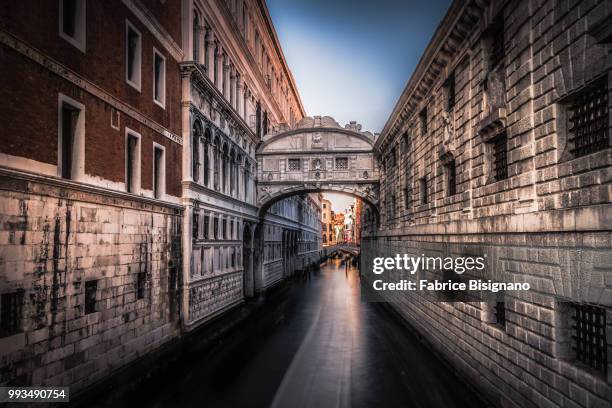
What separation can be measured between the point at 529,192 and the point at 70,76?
10.6m

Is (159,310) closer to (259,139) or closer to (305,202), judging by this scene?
(259,139)

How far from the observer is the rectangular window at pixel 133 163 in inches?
546

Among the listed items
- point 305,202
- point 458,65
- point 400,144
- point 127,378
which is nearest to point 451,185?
point 458,65

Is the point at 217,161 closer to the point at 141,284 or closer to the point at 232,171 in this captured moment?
the point at 232,171

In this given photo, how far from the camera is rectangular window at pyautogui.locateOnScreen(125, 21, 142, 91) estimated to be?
548 inches

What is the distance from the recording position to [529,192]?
9008 millimetres

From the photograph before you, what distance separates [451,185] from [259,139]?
1838 cm

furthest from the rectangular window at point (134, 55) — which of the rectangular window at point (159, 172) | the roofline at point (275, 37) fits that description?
the roofline at point (275, 37)

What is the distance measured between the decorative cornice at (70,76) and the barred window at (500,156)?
1019cm

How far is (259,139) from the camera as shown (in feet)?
101

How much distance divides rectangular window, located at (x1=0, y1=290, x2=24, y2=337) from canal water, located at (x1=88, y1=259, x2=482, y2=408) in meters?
3.26

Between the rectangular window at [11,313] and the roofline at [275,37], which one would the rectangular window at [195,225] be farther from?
the roofline at [275,37]

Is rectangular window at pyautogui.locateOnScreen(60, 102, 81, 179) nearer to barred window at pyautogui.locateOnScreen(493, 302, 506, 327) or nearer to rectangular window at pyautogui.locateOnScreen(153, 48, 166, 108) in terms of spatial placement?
rectangular window at pyautogui.locateOnScreen(153, 48, 166, 108)

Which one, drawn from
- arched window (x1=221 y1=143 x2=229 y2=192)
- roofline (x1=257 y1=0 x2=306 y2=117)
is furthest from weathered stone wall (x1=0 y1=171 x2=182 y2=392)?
roofline (x1=257 y1=0 x2=306 y2=117)
